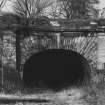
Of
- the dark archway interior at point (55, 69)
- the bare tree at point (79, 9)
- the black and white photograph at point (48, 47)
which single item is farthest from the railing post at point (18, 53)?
the bare tree at point (79, 9)

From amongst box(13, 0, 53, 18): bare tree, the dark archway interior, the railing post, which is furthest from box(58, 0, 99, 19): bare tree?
the railing post

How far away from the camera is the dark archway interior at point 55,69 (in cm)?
1216

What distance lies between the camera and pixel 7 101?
923 centimetres

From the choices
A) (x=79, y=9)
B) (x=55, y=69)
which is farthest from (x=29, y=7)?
(x=55, y=69)

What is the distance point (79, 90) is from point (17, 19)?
3.45 m

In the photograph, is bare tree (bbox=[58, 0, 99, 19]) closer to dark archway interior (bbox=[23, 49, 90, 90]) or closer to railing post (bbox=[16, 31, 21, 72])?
dark archway interior (bbox=[23, 49, 90, 90])

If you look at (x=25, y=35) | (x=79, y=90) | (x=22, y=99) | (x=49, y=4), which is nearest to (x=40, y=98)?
(x=22, y=99)

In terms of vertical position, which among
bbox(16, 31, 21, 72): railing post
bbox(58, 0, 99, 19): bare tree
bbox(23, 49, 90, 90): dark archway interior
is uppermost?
bbox(58, 0, 99, 19): bare tree

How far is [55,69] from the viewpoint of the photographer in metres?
13.0

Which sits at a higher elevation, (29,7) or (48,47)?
(29,7)

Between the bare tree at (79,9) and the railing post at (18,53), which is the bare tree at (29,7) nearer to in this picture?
the bare tree at (79,9)

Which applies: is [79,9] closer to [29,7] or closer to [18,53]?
[29,7]

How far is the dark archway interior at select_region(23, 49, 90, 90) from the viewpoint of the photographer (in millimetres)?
12164

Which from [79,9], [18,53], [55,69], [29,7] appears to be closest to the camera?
[18,53]
